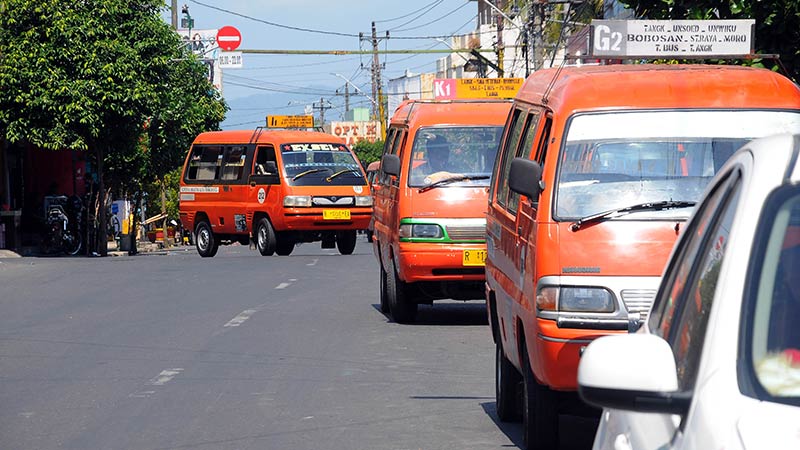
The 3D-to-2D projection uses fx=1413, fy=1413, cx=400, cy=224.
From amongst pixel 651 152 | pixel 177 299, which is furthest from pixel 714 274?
pixel 177 299

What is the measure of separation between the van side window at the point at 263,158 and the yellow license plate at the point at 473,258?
15.7 metres

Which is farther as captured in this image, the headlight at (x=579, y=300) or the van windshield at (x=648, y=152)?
the van windshield at (x=648, y=152)

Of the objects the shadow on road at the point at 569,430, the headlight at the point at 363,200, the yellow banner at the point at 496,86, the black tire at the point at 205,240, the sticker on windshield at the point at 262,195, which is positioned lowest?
the black tire at the point at 205,240

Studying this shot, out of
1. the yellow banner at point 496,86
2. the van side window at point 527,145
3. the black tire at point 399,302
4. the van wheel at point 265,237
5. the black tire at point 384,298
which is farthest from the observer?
the van wheel at point 265,237

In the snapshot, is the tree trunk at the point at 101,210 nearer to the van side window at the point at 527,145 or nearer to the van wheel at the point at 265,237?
the van wheel at the point at 265,237

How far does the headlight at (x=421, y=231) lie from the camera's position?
14.1 meters

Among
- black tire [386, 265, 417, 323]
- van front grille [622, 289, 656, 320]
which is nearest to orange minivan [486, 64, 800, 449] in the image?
van front grille [622, 289, 656, 320]

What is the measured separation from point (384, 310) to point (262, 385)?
5574 mm

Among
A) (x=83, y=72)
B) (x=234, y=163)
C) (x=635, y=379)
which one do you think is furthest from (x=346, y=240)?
(x=635, y=379)

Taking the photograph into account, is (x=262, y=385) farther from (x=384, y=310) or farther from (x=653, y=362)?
(x=653, y=362)

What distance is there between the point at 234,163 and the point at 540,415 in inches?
903

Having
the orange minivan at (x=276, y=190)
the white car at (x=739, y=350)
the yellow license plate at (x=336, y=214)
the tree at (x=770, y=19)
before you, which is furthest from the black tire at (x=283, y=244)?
the white car at (x=739, y=350)

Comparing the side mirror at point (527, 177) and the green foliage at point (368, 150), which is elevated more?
the side mirror at point (527, 177)

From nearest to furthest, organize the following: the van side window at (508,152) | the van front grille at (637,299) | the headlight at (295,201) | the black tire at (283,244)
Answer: the van front grille at (637,299)
the van side window at (508,152)
the headlight at (295,201)
the black tire at (283,244)
